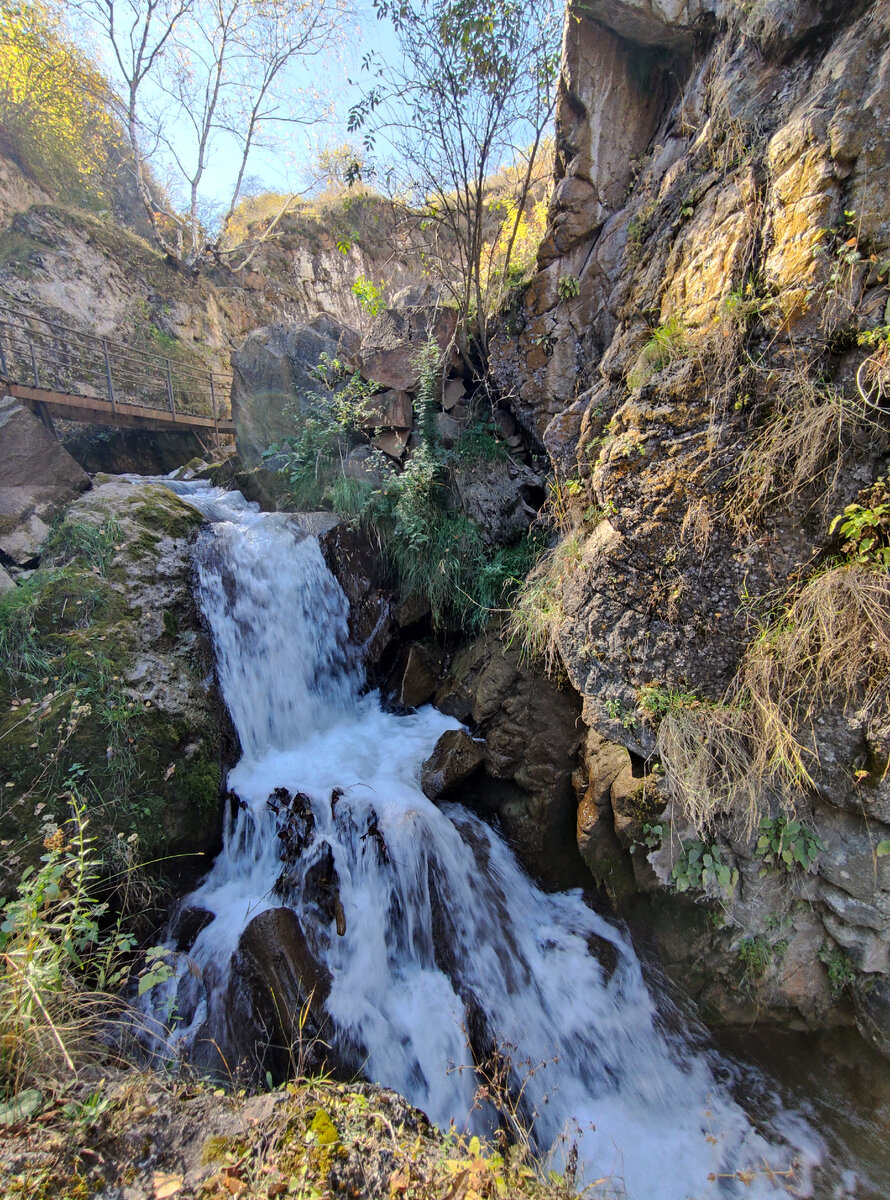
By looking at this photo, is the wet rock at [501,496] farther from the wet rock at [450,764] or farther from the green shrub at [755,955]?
the green shrub at [755,955]

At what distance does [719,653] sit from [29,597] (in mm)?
5276

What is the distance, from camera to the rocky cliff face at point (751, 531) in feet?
8.61

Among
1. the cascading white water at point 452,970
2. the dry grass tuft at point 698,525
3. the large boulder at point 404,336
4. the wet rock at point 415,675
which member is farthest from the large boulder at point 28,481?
the dry grass tuft at point 698,525

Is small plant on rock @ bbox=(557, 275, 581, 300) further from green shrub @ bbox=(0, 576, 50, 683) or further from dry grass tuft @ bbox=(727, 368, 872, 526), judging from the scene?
green shrub @ bbox=(0, 576, 50, 683)

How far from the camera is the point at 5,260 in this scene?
441 inches

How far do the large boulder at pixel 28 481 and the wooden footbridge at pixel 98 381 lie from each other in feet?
6.87

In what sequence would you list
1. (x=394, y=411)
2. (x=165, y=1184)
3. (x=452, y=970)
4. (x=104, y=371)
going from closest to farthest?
1. (x=165, y=1184)
2. (x=452, y=970)
3. (x=394, y=411)
4. (x=104, y=371)

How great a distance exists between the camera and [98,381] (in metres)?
12.0

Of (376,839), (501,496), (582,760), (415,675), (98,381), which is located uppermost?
(98,381)

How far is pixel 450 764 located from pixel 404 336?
17.1 feet

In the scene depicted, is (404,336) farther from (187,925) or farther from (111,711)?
(187,925)

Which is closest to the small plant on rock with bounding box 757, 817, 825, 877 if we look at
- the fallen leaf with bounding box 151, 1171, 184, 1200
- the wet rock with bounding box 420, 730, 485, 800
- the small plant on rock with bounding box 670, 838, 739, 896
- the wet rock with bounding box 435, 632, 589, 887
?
the small plant on rock with bounding box 670, 838, 739, 896

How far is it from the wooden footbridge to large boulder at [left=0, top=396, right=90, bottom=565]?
209 cm

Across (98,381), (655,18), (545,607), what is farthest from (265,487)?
(98,381)
